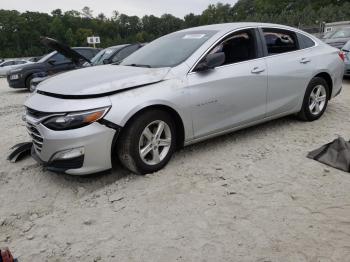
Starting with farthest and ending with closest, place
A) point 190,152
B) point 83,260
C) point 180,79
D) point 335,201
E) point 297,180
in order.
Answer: point 190,152 < point 180,79 < point 297,180 < point 335,201 < point 83,260

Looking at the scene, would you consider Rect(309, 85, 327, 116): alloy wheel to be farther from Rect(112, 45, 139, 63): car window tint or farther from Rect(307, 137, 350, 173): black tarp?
Rect(112, 45, 139, 63): car window tint

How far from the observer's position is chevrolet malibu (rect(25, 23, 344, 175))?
3.68m

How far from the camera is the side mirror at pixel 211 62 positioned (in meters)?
4.32

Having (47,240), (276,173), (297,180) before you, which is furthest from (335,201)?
(47,240)

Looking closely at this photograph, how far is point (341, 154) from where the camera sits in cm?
426

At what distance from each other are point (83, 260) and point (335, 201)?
2.29m

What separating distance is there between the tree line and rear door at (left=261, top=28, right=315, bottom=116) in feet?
235

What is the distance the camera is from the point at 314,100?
5789mm

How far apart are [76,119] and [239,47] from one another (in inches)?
96.0

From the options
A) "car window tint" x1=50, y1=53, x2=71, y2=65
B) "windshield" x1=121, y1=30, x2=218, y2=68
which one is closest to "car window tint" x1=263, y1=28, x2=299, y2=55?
"windshield" x1=121, y1=30, x2=218, y2=68

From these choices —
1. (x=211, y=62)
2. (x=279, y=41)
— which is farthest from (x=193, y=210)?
(x=279, y=41)

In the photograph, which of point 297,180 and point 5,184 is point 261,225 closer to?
point 297,180

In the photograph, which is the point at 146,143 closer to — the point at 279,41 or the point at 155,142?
the point at 155,142

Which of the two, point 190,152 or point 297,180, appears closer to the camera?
point 297,180
